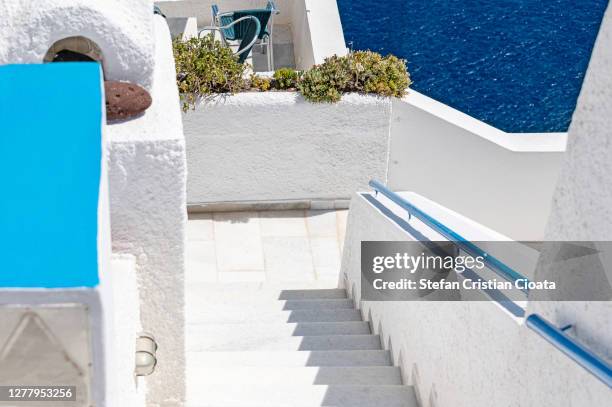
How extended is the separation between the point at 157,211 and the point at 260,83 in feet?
17.9

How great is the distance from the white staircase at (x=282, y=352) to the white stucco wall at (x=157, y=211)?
853 mm

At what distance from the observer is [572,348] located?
4340 mm

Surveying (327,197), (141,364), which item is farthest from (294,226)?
(141,364)

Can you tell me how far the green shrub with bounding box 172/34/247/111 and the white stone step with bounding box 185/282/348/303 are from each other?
228 centimetres

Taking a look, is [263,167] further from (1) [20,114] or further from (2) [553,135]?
(1) [20,114]

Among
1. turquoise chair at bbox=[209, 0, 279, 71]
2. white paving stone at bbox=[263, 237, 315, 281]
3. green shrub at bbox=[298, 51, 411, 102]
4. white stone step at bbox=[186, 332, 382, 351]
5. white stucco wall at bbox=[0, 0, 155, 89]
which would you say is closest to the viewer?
white stucco wall at bbox=[0, 0, 155, 89]

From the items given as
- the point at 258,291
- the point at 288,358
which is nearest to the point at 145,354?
the point at 288,358

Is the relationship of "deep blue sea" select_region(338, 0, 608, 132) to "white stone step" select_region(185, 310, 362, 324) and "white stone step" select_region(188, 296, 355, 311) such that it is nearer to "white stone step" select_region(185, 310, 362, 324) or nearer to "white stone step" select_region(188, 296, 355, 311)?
"white stone step" select_region(188, 296, 355, 311)

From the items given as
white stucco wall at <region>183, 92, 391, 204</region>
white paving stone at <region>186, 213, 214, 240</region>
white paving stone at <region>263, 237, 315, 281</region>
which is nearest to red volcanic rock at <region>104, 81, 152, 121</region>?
white stucco wall at <region>183, 92, 391, 204</region>

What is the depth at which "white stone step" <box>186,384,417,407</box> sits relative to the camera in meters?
7.15

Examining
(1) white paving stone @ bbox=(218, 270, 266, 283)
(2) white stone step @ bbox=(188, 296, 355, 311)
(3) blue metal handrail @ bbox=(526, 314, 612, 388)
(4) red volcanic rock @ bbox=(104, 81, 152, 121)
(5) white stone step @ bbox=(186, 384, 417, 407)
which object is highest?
(4) red volcanic rock @ bbox=(104, 81, 152, 121)

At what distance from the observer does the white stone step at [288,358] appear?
26.7ft

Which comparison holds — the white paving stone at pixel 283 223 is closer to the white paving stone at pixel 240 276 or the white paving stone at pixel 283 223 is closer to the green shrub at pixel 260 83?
the white paving stone at pixel 240 276

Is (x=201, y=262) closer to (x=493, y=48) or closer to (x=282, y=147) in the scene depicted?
(x=282, y=147)
